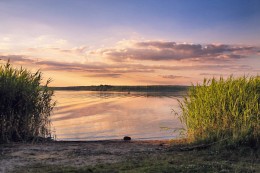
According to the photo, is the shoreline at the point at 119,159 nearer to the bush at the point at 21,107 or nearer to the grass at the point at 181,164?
the grass at the point at 181,164

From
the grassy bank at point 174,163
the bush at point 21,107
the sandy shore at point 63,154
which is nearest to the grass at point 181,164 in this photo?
the grassy bank at point 174,163

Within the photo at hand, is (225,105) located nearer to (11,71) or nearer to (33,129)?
(33,129)

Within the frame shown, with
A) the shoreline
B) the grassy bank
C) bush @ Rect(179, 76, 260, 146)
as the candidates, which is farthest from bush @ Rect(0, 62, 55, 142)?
bush @ Rect(179, 76, 260, 146)

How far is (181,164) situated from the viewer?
30.7 ft

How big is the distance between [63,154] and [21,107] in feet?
13.3

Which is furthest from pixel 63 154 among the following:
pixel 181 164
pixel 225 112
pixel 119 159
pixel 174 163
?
pixel 225 112

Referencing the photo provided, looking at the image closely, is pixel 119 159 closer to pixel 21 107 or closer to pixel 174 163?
pixel 174 163

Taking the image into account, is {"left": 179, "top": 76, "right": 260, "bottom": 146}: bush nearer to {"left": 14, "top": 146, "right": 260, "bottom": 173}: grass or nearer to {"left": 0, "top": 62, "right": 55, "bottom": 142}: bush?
{"left": 14, "top": 146, "right": 260, "bottom": 173}: grass

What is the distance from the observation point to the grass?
8.61 metres

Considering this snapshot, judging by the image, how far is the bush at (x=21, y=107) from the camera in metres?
13.8

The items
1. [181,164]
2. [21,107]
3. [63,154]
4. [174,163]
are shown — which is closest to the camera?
[181,164]

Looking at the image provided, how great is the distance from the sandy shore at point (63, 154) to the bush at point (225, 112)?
1701 mm

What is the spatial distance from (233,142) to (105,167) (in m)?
4.42

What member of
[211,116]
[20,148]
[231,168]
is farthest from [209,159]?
[20,148]
